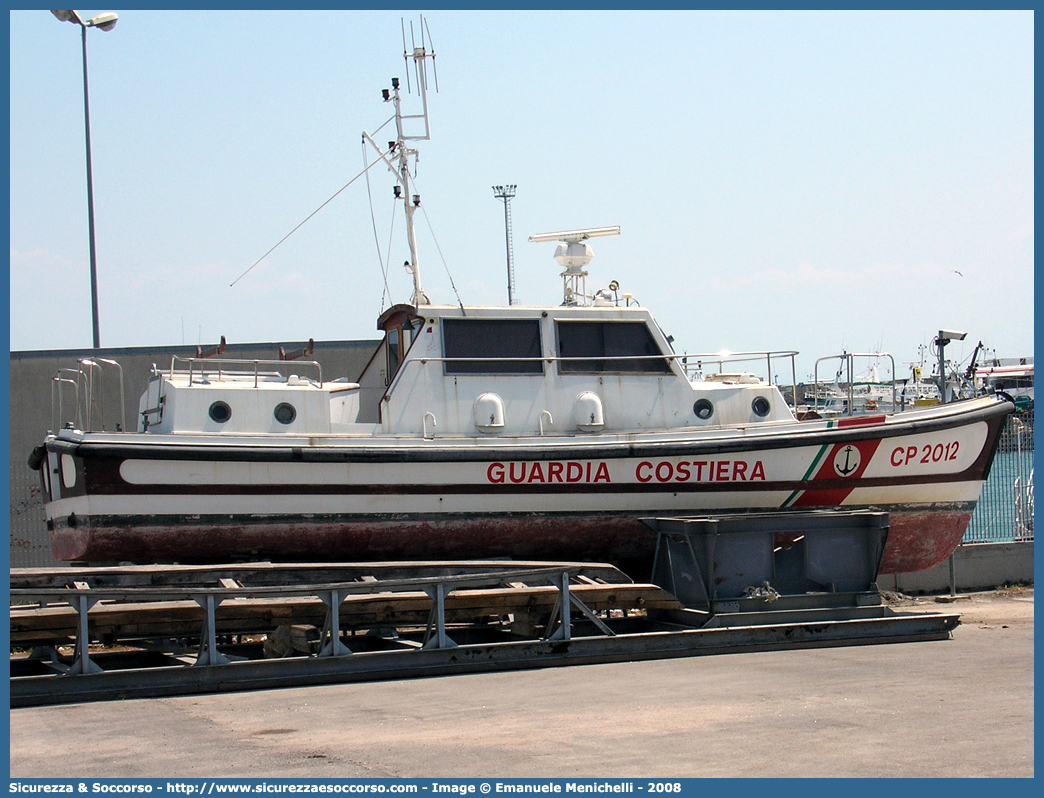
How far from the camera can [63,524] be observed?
1122 centimetres

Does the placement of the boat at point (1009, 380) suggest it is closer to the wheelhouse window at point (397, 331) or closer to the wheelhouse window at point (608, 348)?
the wheelhouse window at point (608, 348)

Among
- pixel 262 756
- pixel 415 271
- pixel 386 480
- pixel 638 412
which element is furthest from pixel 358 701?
pixel 415 271

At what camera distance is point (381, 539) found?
11414 millimetres

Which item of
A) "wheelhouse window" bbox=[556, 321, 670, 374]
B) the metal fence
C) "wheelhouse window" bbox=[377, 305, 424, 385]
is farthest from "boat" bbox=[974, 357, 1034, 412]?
"wheelhouse window" bbox=[377, 305, 424, 385]

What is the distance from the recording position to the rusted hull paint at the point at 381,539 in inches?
428

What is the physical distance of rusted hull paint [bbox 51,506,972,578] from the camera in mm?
10859

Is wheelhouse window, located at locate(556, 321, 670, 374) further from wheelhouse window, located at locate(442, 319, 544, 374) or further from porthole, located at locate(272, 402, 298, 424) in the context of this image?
porthole, located at locate(272, 402, 298, 424)

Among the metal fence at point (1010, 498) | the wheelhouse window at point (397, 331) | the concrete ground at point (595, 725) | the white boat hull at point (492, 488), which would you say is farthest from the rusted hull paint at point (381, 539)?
the metal fence at point (1010, 498)

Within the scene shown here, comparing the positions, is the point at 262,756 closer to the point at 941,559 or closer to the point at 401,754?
the point at 401,754

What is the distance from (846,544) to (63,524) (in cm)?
788

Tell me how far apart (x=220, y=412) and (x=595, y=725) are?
6208 mm

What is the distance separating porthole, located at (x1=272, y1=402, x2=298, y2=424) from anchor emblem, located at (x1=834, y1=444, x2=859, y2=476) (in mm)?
5999

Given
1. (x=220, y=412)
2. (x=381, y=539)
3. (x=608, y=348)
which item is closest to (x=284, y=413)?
(x=220, y=412)

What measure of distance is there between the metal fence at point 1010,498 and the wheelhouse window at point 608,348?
581cm
